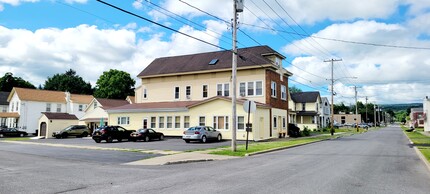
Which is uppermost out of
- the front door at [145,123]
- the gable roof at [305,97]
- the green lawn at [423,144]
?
the gable roof at [305,97]

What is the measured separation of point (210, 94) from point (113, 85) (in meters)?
49.9

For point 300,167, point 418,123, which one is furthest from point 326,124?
point 300,167

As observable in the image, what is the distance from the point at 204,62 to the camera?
40531mm

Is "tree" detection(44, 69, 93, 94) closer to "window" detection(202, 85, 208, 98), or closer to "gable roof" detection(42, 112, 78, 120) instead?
"gable roof" detection(42, 112, 78, 120)

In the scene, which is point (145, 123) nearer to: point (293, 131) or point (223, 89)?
point (223, 89)

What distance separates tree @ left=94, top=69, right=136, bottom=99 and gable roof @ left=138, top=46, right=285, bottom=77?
124 ft

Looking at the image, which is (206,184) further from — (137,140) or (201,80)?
(201,80)

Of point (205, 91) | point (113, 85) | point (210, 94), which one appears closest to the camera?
point (210, 94)

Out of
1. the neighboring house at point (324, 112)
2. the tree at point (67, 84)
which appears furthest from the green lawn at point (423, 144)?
the tree at point (67, 84)

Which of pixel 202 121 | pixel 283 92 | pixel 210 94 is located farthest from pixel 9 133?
pixel 283 92

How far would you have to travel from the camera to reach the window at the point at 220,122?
108 ft

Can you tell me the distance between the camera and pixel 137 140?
32594 mm

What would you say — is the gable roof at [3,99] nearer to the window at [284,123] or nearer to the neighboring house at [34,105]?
the neighboring house at [34,105]

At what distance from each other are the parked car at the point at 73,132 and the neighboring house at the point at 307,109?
4176 cm
